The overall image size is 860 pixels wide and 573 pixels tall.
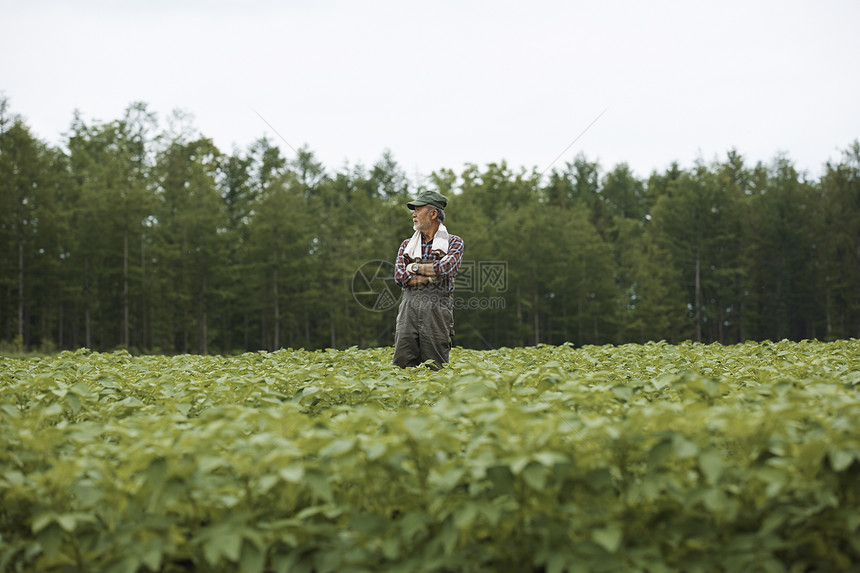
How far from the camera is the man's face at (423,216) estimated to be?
7.47 m

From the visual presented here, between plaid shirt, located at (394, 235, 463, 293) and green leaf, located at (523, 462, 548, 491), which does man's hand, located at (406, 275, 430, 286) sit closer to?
Result: plaid shirt, located at (394, 235, 463, 293)

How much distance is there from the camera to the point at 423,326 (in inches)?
283

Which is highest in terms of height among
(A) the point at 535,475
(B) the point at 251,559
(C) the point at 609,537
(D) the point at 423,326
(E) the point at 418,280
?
(E) the point at 418,280

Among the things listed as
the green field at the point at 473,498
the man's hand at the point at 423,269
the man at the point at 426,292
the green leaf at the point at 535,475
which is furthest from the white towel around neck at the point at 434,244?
the green leaf at the point at 535,475

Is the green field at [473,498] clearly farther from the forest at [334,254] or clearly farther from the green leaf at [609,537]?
the forest at [334,254]

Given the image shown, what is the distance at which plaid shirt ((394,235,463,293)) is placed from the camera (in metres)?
7.22

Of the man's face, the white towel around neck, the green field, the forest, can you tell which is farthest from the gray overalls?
the forest

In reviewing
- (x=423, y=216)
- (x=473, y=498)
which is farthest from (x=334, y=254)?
(x=473, y=498)

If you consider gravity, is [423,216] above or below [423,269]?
above

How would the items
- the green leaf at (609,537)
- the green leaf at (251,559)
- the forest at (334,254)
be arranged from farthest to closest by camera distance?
the forest at (334,254) → the green leaf at (251,559) → the green leaf at (609,537)

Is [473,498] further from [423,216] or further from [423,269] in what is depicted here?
[423,216]

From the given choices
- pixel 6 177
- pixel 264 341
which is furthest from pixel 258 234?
pixel 6 177

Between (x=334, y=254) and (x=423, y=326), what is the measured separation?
36655mm

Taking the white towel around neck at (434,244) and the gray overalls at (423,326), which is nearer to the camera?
the gray overalls at (423,326)
